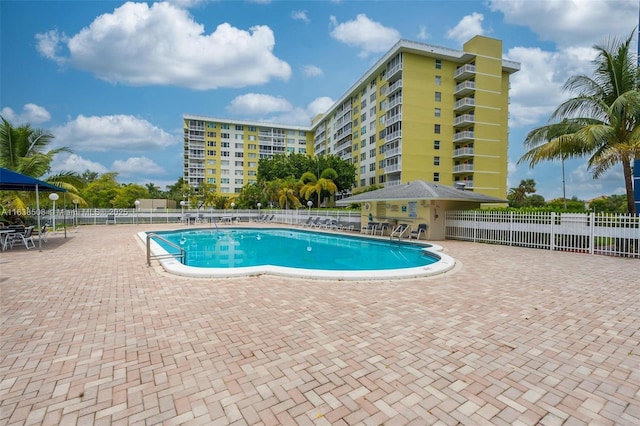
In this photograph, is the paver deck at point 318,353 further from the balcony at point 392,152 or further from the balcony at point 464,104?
the balcony at point 464,104

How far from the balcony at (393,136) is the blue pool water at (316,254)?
82.4ft

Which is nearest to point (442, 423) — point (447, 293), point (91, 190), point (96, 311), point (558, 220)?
point (447, 293)

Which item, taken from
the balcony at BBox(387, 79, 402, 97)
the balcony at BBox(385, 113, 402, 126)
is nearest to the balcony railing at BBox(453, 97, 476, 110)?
the balcony at BBox(385, 113, 402, 126)

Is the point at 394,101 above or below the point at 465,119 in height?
above

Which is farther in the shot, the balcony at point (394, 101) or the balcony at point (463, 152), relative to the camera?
the balcony at point (394, 101)

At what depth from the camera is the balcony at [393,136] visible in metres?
39.5

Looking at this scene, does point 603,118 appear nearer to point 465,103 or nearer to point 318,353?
point 318,353

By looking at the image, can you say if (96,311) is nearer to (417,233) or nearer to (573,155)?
(417,233)

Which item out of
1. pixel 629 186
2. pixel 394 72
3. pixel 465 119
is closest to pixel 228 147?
pixel 394 72

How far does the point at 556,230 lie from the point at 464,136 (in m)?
31.0

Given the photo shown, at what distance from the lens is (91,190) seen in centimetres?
4756

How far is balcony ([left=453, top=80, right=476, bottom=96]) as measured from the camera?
39125 millimetres

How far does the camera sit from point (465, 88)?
39.2 m

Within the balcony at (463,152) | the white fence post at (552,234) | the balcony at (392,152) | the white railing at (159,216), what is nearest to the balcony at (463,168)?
the balcony at (463,152)
